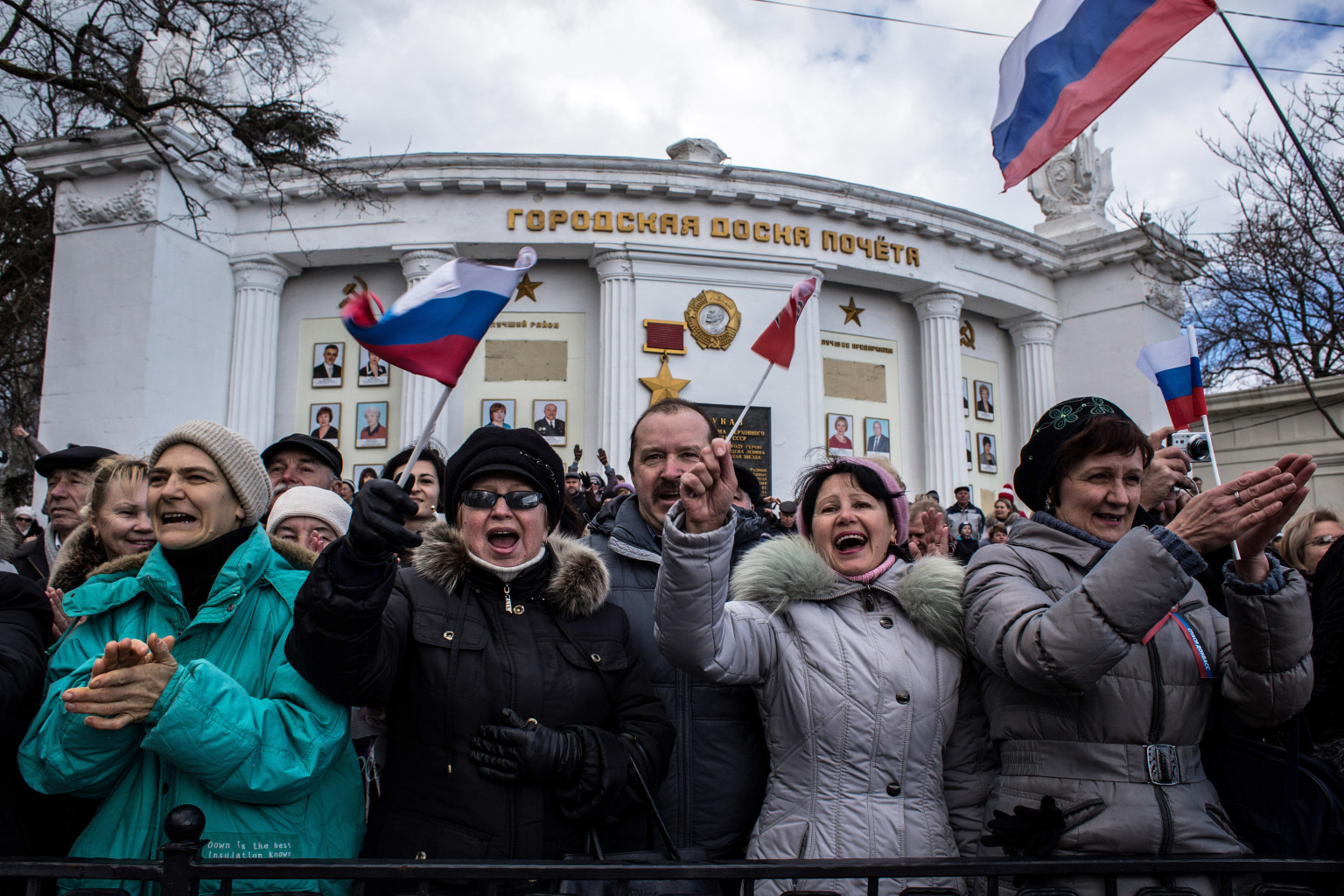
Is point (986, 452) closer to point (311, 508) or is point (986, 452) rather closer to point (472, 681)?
point (311, 508)

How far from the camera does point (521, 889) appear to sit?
1.96m

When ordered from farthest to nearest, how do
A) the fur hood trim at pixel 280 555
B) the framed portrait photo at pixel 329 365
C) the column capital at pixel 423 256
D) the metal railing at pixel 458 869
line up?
the framed portrait photo at pixel 329 365
the column capital at pixel 423 256
the fur hood trim at pixel 280 555
the metal railing at pixel 458 869

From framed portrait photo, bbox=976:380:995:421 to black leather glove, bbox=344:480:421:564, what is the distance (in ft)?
59.6

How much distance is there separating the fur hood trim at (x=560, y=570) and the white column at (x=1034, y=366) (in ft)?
60.3

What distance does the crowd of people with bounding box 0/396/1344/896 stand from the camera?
1.90 meters

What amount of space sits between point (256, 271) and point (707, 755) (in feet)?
50.7

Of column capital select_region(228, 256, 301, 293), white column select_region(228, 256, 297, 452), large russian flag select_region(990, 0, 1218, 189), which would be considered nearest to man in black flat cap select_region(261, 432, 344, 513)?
large russian flag select_region(990, 0, 1218, 189)

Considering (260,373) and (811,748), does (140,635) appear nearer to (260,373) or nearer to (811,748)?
(811,748)

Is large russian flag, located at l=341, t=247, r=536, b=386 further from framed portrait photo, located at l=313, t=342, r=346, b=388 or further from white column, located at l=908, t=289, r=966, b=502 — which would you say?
white column, located at l=908, t=289, r=966, b=502

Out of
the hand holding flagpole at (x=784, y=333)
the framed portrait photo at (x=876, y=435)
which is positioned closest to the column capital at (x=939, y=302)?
the framed portrait photo at (x=876, y=435)

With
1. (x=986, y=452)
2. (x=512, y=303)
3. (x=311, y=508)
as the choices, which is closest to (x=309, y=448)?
(x=311, y=508)

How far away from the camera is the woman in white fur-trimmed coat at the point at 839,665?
2.10 metres

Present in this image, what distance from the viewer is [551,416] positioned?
50.2ft

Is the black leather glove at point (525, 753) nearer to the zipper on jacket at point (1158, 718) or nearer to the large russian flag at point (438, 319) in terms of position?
the large russian flag at point (438, 319)
